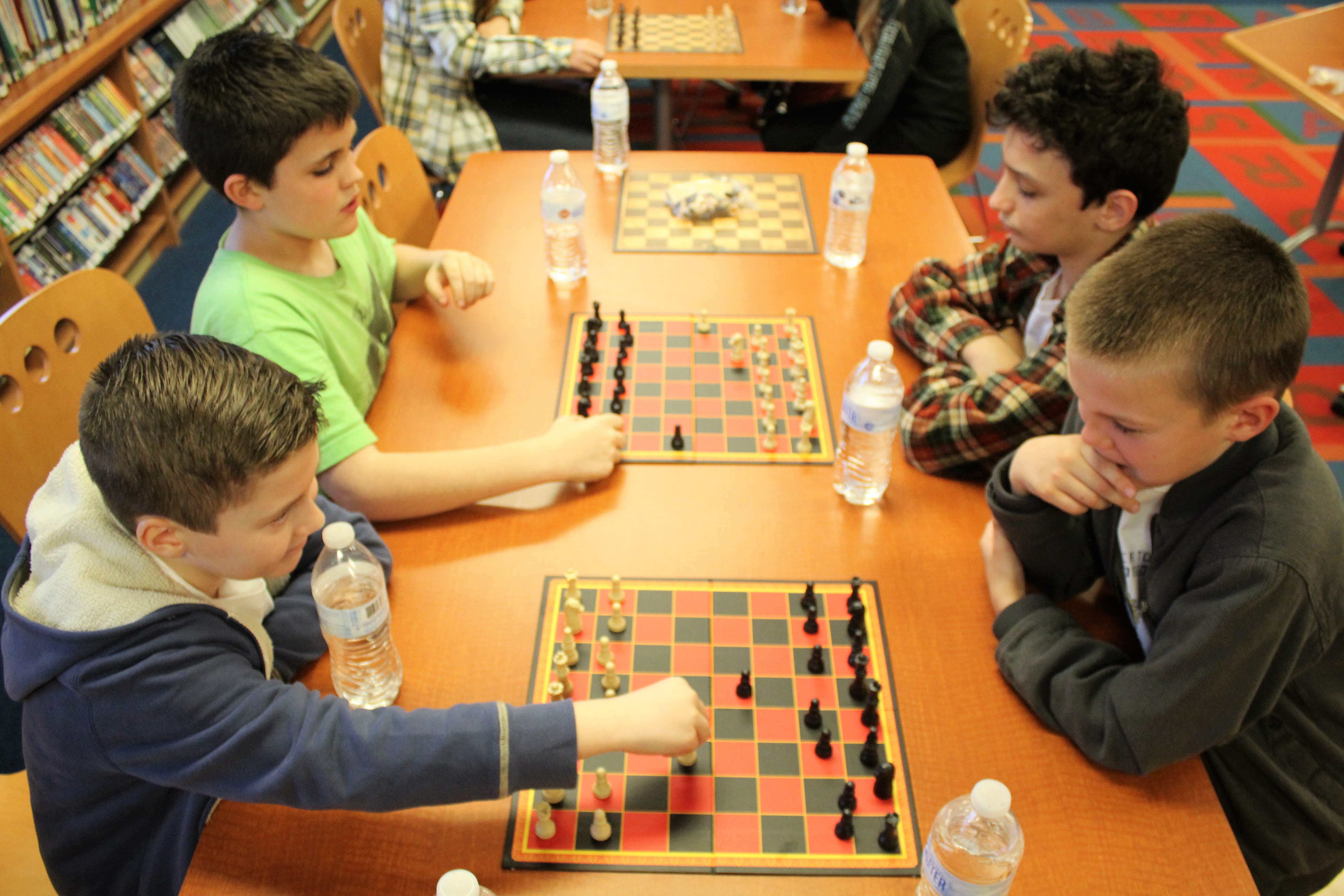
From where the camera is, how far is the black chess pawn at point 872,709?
1.21m

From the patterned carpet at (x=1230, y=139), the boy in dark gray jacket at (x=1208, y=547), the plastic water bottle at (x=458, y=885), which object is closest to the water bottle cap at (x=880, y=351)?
the boy in dark gray jacket at (x=1208, y=547)

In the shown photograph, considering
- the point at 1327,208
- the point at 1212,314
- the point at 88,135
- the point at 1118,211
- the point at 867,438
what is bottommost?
the point at 1327,208

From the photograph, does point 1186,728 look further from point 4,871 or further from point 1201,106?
point 1201,106

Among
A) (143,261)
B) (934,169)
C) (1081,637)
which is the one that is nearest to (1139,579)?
(1081,637)

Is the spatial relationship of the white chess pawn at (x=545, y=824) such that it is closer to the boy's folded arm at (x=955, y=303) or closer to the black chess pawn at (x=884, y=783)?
the black chess pawn at (x=884, y=783)

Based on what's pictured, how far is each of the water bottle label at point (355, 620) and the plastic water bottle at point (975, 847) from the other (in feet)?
2.28

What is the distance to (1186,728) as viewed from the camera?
3.66 feet

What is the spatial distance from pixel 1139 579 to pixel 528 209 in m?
1.65

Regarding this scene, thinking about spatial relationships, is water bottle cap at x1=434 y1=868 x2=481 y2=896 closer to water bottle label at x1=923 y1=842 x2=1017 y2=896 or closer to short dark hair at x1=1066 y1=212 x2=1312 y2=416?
water bottle label at x1=923 y1=842 x2=1017 y2=896

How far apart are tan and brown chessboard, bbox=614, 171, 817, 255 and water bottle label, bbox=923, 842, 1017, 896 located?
4.89 ft

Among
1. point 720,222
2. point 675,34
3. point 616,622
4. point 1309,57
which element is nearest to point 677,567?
point 616,622

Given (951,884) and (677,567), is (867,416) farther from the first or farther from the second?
(951,884)

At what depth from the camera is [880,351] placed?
152 centimetres

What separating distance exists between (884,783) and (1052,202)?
109 cm
